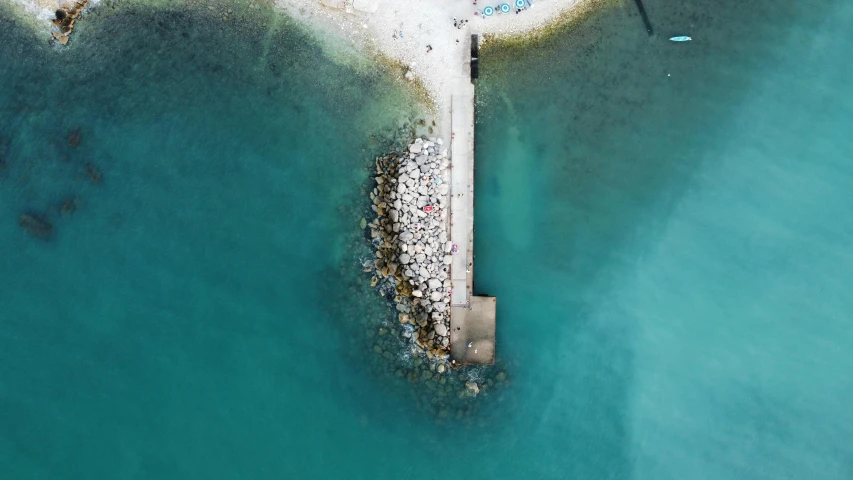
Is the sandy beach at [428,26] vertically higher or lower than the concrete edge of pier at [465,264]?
higher

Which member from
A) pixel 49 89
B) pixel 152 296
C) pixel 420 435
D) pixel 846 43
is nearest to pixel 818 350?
pixel 846 43

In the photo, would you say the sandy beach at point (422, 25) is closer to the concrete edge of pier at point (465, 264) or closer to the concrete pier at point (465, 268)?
the concrete edge of pier at point (465, 264)

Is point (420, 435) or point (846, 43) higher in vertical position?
point (846, 43)

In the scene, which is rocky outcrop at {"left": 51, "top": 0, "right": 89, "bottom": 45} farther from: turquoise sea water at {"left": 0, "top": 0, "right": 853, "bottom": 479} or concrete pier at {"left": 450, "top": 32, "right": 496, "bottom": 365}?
concrete pier at {"left": 450, "top": 32, "right": 496, "bottom": 365}

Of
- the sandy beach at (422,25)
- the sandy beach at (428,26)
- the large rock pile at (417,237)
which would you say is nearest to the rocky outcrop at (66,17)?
the sandy beach at (422,25)

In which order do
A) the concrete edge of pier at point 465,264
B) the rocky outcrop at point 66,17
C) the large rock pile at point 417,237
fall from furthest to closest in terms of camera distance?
the rocky outcrop at point 66,17 → the concrete edge of pier at point 465,264 → the large rock pile at point 417,237

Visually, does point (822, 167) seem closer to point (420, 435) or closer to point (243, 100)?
point (420, 435)

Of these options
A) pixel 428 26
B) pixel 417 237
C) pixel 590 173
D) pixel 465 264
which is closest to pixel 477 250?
pixel 465 264

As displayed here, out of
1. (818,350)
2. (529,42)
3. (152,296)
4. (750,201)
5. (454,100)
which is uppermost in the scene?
(529,42)
